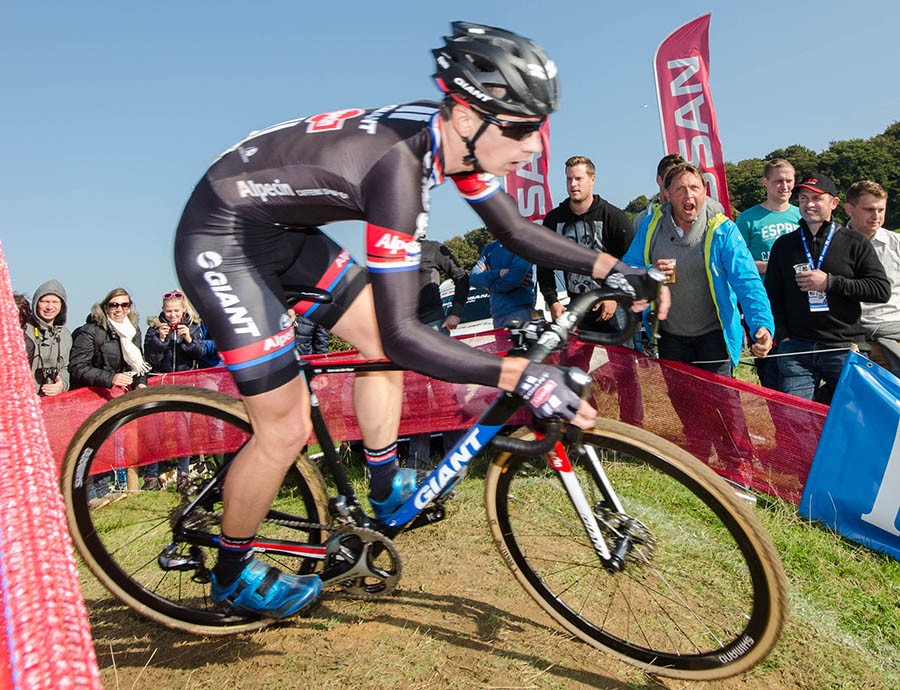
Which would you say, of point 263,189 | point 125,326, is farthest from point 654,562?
point 125,326

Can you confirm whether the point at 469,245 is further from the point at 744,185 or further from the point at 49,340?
the point at 49,340

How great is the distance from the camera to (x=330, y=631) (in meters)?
3.20

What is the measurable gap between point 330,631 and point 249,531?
2.19 feet

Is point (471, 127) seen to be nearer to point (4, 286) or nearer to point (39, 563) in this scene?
point (4, 286)

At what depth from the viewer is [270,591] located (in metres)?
3.04

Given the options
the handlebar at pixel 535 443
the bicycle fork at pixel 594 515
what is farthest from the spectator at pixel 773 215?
the handlebar at pixel 535 443

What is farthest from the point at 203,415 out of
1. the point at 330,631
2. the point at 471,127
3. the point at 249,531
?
the point at 471,127

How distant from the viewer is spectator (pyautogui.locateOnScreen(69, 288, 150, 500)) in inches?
249

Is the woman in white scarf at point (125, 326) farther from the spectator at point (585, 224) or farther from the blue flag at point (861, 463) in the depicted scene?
the blue flag at point (861, 463)

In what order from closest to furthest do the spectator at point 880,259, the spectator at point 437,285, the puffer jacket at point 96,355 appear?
the spectator at point 880,259 → the spectator at point 437,285 → the puffer jacket at point 96,355

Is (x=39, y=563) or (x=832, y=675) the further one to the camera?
(x=832, y=675)

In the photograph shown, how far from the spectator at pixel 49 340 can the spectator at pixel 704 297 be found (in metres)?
5.51

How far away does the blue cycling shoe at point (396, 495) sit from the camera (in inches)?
124

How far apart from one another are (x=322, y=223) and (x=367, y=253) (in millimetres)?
474
